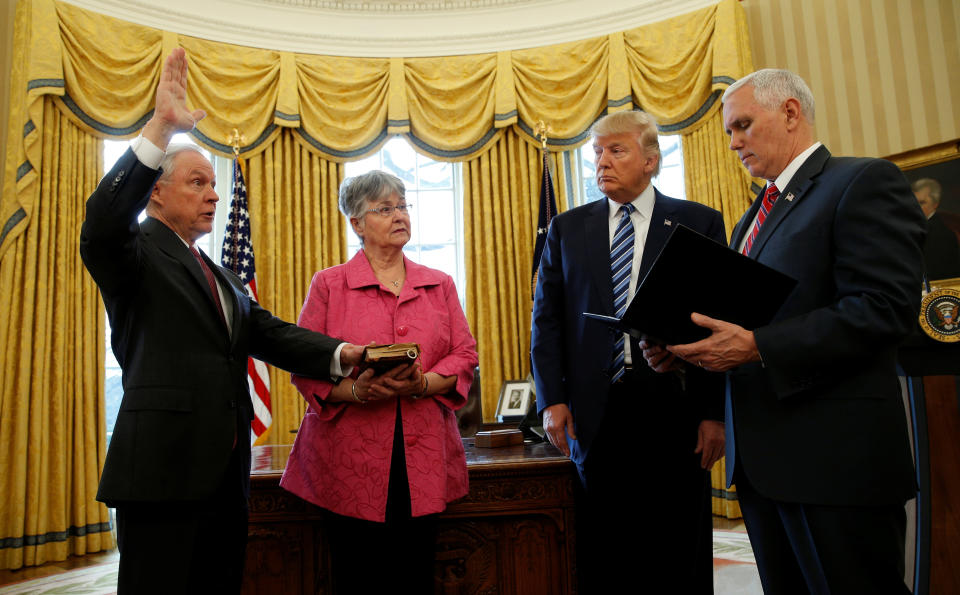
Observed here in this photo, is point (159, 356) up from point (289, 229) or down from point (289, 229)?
down

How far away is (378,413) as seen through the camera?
186 cm

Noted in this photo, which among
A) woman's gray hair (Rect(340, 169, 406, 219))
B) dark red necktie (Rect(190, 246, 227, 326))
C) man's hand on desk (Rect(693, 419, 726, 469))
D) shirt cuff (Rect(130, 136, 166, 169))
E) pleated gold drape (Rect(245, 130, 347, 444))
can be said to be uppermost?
pleated gold drape (Rect(245, 130, 347, 444))

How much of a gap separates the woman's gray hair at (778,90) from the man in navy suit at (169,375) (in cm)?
137

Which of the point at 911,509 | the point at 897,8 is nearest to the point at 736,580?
the point at 911,509

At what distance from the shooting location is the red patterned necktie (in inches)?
64.8

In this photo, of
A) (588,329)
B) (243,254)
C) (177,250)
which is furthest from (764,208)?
(243,254)

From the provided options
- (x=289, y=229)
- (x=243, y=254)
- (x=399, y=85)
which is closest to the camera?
(x=243, y=254)

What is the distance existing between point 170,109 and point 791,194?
1.44m

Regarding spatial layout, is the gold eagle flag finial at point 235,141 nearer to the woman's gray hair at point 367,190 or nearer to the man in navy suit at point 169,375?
the woman's gray hair at point 367,190

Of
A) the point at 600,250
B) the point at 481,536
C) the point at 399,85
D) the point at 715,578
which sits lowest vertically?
the point at 715,578

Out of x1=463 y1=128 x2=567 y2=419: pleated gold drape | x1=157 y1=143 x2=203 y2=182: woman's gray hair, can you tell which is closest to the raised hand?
x1=157 y1=143 x2=203 y2=182: woman's gray hair

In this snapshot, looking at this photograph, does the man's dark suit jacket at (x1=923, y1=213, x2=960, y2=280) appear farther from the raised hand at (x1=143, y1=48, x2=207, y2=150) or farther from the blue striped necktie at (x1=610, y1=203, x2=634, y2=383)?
the raised hand at (x1=143, y1=48, x2=207, y2=150)

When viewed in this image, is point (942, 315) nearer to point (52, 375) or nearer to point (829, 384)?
point (829, 384)

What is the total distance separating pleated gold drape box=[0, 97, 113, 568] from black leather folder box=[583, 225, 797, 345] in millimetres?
4320
